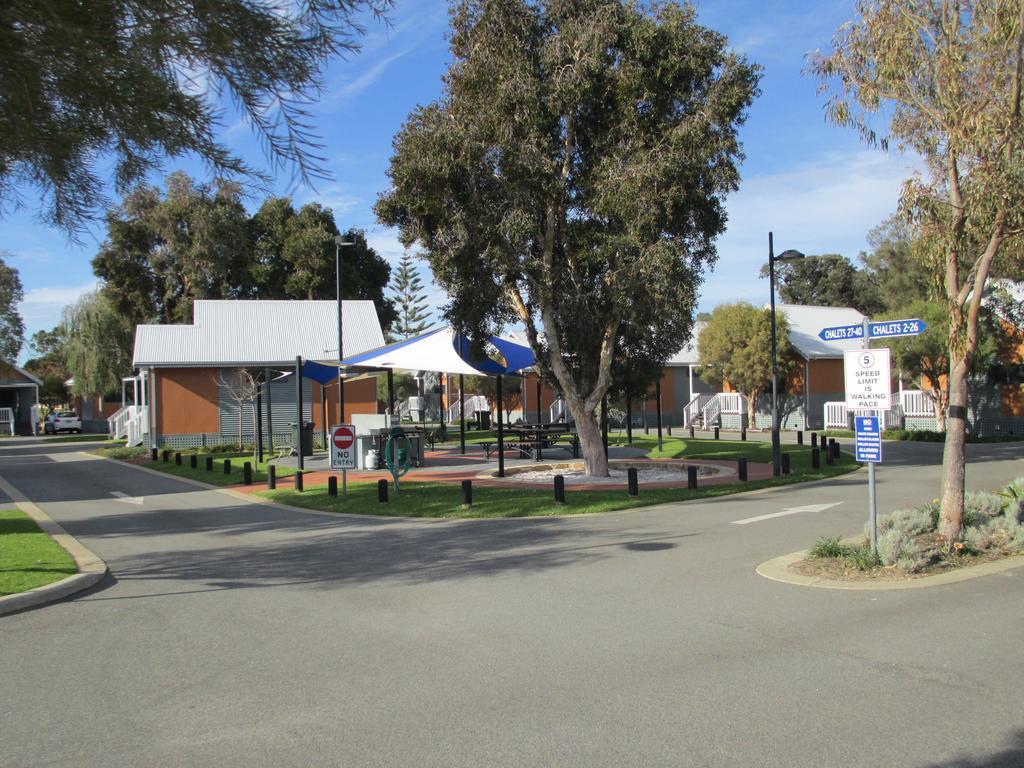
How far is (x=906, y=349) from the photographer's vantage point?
1208 inches

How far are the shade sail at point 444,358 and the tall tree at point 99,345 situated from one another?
35.5 m

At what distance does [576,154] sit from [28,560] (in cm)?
1247

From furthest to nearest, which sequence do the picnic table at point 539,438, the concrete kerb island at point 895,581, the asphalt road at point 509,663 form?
the picnic table at point 539,438 < the concrete kerb island at point 895,581 < the asphalt road at point 509,663

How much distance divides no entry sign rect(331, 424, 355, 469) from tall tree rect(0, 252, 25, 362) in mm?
7112

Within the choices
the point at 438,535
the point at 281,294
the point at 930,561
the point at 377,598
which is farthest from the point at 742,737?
the point at 281,294

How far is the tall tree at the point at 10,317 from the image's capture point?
59.4ft

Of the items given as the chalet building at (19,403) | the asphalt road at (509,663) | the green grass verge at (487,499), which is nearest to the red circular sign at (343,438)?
the green grass verge at (487,499)

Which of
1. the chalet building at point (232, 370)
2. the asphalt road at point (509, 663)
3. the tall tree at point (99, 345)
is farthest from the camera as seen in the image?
the tall tree at point (99, 345)

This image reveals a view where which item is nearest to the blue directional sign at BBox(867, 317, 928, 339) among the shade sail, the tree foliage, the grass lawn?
the grass lawn

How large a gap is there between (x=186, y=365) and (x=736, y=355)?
23.2 m

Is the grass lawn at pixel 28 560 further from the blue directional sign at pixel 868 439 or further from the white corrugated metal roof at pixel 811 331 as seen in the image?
the white corrugated metal roof at pixel 811 331

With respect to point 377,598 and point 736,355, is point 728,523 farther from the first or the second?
point 736,355

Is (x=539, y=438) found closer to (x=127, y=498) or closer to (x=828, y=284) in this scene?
(x=127, y=498)

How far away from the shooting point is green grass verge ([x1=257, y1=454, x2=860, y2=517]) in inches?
566
